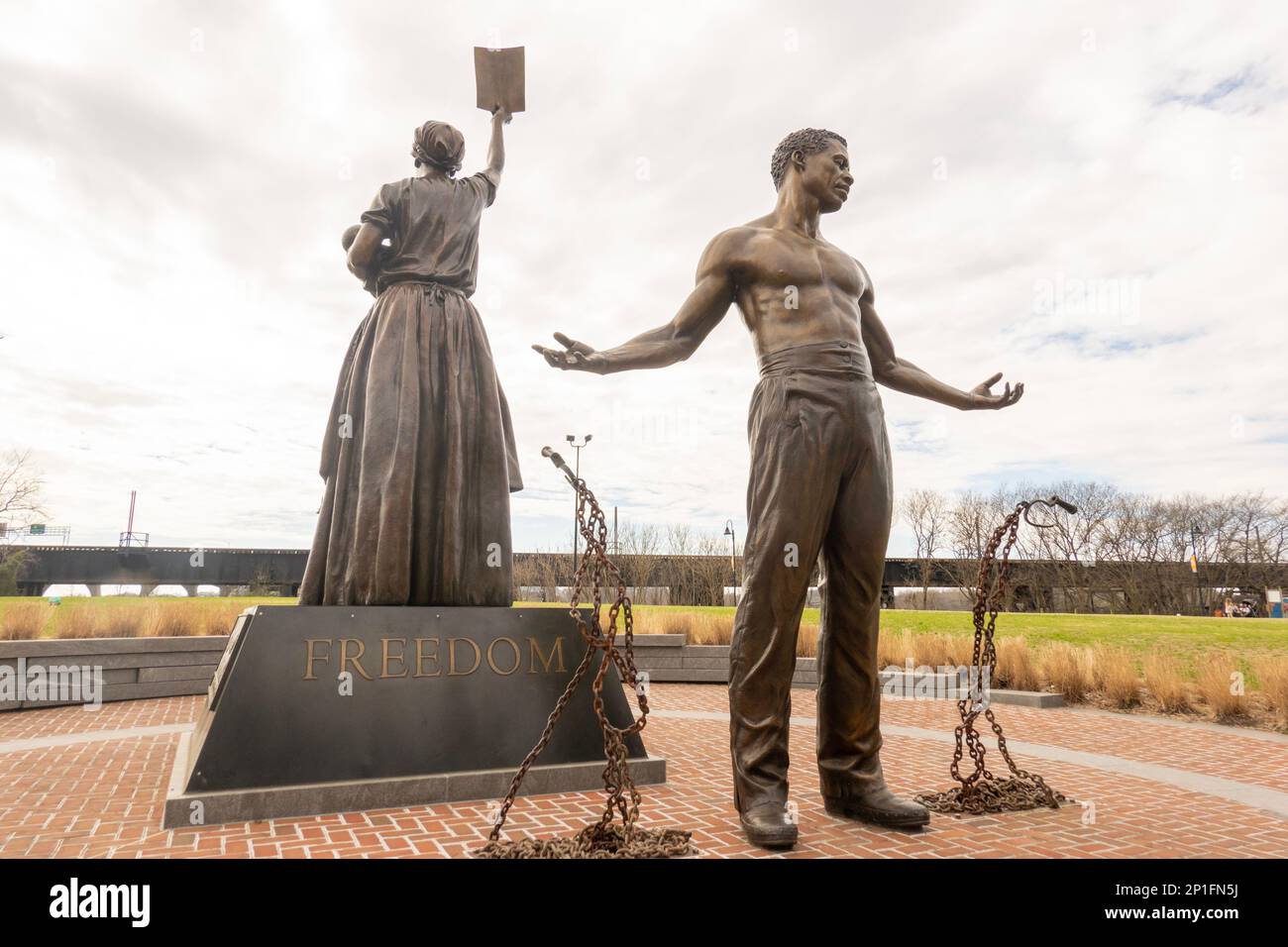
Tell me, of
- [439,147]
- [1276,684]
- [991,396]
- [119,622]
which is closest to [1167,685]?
[1276,684]

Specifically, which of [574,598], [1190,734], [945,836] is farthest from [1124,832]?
[1190,734]

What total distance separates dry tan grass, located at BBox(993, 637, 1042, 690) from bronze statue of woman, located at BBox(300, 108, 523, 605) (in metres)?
8.36

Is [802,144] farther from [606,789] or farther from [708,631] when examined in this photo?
[708,631]

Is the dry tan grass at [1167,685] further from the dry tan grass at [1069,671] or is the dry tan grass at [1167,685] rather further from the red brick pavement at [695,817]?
the red brick pavement at [695,817]

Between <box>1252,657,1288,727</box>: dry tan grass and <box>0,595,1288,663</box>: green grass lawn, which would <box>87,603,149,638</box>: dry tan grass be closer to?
<box>0,595,1288,663</box>: green grass lawn

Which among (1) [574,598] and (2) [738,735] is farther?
(2) [738,735]

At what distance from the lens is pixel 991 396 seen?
475 cm

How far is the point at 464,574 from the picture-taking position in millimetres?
5883

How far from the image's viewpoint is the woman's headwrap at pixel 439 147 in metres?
6.34

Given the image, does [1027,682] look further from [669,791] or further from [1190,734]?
[669,791]

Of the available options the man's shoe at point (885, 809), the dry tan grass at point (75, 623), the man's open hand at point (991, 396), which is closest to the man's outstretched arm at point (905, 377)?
the man's open hand at point (991, 396)

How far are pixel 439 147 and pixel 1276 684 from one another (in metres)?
10.2

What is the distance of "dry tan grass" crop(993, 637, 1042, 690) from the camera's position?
36.6ft

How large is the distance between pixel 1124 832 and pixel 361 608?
4.59 meters
